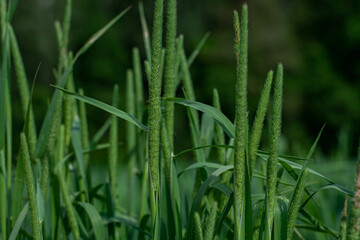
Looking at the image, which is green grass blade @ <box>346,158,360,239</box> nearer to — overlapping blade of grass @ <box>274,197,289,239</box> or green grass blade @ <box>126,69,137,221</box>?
overlapping blade of grass @ <box>274,197,289,239</box>

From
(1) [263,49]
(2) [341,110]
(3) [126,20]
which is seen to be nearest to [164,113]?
(2) [341,110]

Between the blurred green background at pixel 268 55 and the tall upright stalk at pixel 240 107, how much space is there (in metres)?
9.37

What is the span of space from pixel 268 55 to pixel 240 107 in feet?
39.5

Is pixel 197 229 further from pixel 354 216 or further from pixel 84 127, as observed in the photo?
pixel 84 127

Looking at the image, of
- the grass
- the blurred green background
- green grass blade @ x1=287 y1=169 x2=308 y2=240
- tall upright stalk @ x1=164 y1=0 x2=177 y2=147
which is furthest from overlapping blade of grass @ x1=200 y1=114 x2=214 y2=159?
the blurred green background

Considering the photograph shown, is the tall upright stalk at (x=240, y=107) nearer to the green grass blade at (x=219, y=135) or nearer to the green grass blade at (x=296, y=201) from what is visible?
the green grass blade at (x=296, y=201)

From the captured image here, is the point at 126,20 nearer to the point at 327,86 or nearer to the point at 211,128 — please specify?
the point at 327,86

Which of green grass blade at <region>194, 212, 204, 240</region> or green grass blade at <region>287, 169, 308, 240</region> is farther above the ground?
green grass blade at <region>287, 169, 308, 240</region>

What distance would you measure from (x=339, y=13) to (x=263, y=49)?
229cm

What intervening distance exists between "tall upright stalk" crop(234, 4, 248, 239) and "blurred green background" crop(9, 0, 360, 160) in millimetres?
9374

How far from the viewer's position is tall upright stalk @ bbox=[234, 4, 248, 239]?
0.40 m

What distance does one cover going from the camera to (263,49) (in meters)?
12.2

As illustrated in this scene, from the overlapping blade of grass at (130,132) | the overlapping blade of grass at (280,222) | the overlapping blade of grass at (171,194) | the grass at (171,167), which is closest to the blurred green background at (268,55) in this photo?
the overlapping blade of grass at (130,132)

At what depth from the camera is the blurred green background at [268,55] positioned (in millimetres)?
11156
